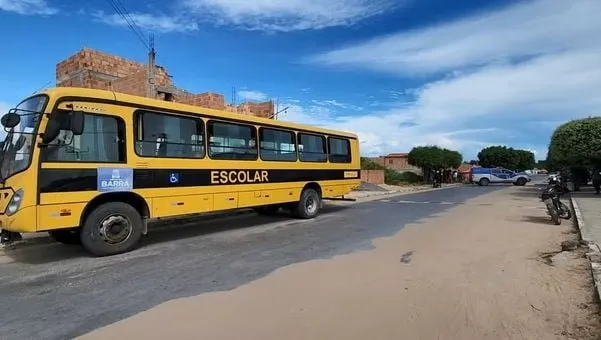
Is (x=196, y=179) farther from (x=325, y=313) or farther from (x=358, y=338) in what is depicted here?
(x=358, y=338)

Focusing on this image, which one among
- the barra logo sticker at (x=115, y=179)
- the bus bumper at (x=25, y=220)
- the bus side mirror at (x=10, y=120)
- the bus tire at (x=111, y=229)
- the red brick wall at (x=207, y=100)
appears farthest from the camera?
the red brick wall at (x=207, y=100)

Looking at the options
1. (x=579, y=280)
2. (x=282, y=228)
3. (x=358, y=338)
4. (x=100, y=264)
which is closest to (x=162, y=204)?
(x=100, y=264)

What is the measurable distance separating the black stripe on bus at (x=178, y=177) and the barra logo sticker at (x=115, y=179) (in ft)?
0.26

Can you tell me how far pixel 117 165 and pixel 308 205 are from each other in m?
6.36

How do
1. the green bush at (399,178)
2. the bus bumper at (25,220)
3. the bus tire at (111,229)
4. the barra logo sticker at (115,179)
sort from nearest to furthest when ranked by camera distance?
1. the bus bumper at (25,220)
2. the bus tire at (111,229)
3. the barra logo sticker at (115,179)
4. the green bush at (399,178)

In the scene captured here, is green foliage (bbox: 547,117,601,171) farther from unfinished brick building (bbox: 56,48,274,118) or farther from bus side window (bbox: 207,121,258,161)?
bus side window (bbox: 207,121,258,161)

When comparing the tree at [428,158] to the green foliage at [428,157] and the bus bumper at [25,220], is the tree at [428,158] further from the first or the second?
the bus bumper at [25,220]

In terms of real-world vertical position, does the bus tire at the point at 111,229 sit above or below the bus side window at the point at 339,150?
below

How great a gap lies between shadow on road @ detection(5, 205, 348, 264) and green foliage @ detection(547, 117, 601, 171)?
15.5m

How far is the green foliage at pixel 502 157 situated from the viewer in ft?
247

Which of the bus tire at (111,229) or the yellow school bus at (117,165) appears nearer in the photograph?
the yellow school bus at (117,165)

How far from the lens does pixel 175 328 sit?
13.1 ft

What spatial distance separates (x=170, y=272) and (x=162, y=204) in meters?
2.25

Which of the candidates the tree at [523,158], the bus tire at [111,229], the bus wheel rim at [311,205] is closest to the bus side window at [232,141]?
the bus tire at [111,229]
